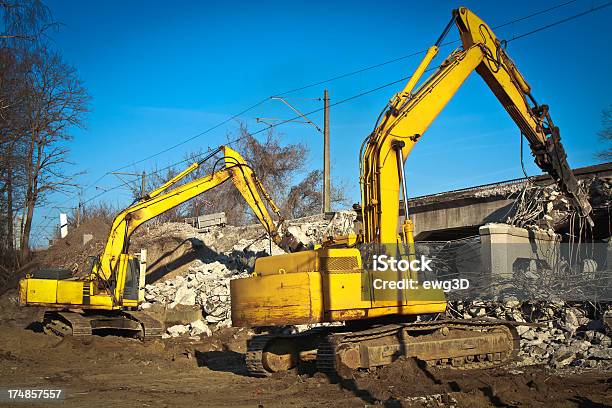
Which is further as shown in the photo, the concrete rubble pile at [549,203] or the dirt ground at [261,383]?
the concrete rubble pile at [549,203]

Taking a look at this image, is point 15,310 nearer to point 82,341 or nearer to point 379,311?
point 82,341

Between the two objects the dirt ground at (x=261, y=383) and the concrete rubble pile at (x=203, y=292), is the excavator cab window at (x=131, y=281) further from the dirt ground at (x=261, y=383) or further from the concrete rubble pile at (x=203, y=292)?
the dirt ground at (x=261, y=383)

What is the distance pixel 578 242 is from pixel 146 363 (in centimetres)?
1152

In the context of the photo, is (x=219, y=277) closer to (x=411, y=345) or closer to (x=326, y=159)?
(x=326, y=159)

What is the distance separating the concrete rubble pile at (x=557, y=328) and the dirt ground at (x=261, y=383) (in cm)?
107

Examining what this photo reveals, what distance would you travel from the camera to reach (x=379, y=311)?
936 centimetres

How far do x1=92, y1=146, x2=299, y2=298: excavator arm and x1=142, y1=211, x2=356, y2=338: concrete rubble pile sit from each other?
123 inches

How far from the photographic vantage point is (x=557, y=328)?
12805mm

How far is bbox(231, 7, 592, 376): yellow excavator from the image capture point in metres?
9.13

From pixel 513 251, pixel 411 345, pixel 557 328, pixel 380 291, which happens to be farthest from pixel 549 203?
pixel 380 291

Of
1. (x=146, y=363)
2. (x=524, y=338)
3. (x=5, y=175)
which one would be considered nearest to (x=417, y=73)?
(x=524, y=338)

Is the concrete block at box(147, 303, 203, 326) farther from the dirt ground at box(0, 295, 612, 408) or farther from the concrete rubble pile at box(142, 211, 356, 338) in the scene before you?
the dirt ground at box(0, 295, 612, 408)

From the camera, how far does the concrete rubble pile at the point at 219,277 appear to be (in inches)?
770

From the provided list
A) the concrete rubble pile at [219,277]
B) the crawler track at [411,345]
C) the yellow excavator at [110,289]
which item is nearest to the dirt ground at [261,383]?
the crawler track at [411,345]
